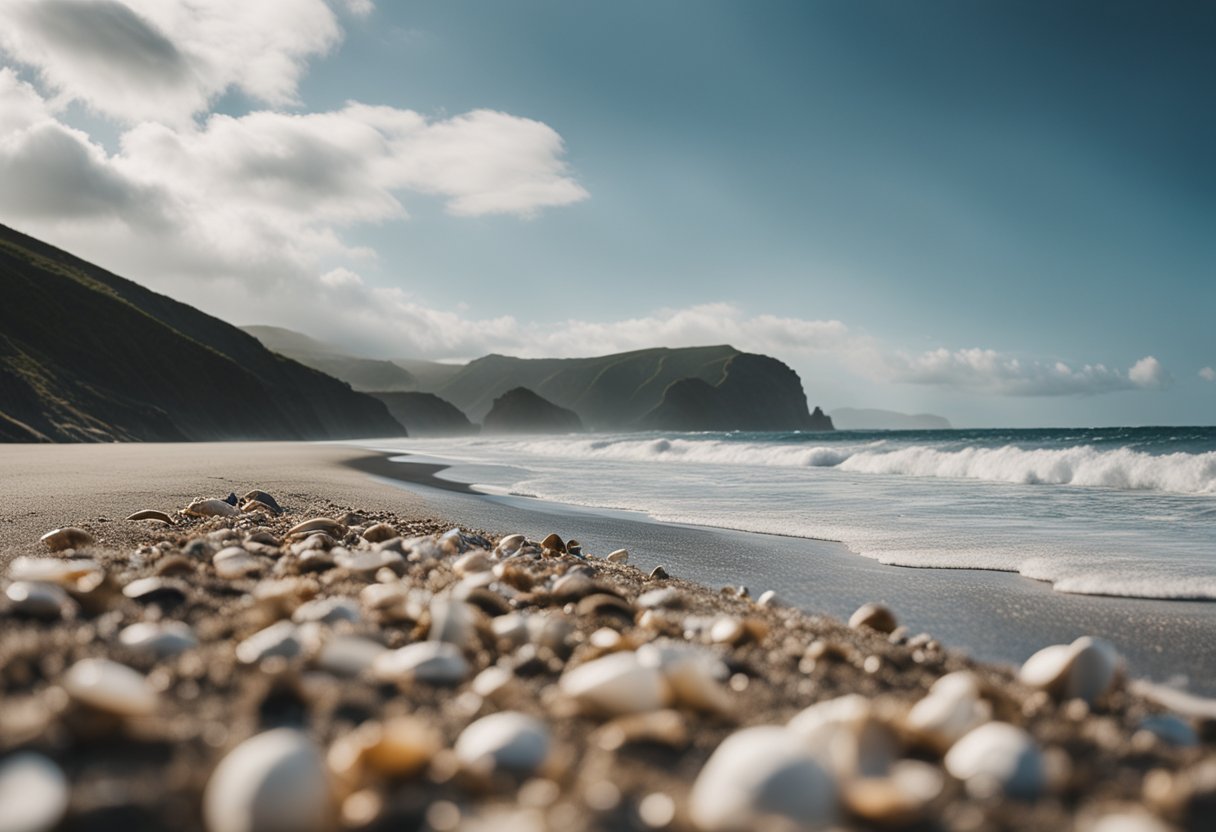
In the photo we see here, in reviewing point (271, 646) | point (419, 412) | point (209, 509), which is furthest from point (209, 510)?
point (419, 412)

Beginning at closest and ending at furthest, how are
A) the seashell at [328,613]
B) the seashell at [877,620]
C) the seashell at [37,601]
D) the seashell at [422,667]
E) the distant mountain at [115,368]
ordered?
the seashell at [422,667]
the seashell at [37,601]
the seashell at [328,613]
the seashell at [877,620]
the distant mountain at [115,368]

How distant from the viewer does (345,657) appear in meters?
1.79

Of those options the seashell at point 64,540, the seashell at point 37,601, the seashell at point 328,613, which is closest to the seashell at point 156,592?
the seashell at point 37,601

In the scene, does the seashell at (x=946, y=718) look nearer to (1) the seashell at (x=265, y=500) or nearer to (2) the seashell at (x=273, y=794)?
(2) the seashell at (x=273, y=794)

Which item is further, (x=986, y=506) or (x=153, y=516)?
(x=986, y=506)

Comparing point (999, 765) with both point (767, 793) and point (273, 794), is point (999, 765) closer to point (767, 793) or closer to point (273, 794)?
point (767, 793)

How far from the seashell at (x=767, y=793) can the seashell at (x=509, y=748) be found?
1.05ft

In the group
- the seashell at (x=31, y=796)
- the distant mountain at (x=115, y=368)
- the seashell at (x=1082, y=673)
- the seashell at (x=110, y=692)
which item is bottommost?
the seashell at (x=1082, y=673)

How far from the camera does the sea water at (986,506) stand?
472 centimetres

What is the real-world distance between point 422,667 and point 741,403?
12813 cm

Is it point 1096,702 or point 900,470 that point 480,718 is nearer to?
point 1096,702

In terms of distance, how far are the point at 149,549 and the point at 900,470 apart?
15.3 metres

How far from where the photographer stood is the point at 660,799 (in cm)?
125

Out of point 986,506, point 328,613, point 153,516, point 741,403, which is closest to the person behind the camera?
point 328,613
